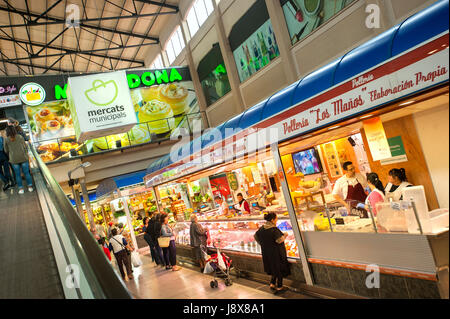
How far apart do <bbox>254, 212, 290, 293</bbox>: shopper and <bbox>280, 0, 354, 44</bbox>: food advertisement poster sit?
7247 mm

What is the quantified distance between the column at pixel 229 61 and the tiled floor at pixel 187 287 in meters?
8.13

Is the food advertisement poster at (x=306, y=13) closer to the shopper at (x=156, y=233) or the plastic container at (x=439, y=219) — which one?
the shopper at (x=156, y=233)

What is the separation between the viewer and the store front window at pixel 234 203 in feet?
26.7

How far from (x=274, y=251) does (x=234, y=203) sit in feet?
18.0

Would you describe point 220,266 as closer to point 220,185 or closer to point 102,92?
point 102,92

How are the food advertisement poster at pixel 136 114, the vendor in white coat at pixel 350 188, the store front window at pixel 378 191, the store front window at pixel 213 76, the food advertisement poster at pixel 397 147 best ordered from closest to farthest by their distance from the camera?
the store front window at pixel 378 191, the food advertisement poster at pixel 397 147, the vendor in white coat at pixel 350 188, the store front window at pixel 213 76, the food advertisement poster at pixel 136 114

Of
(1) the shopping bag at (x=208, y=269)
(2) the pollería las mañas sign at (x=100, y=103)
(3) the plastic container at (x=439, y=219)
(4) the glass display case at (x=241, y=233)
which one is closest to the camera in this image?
(3) the plastic container at (x=439, y=219)

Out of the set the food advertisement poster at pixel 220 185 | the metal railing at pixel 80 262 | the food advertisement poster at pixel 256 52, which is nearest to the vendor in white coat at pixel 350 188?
the metal railing at pixel 80 262

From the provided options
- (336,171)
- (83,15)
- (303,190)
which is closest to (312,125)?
(303,190)

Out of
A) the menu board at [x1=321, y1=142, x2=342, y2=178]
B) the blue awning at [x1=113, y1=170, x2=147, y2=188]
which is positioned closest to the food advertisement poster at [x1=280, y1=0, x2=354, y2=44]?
the menu board at [x1=321, y1=142, x2=342, y2=178]

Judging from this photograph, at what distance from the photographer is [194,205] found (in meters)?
14.2

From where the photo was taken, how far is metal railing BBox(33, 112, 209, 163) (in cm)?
1820

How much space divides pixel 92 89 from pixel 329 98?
782 cm
